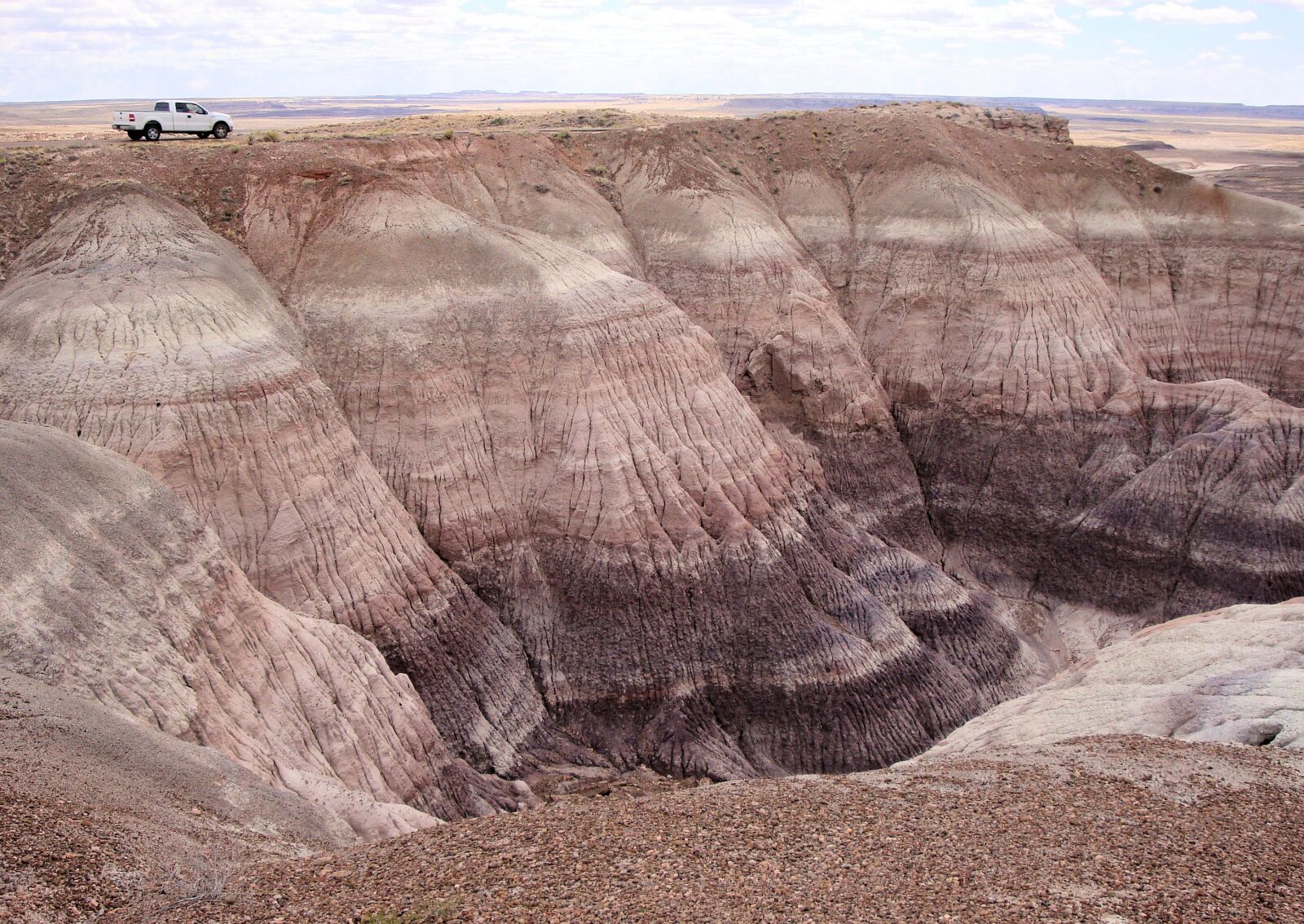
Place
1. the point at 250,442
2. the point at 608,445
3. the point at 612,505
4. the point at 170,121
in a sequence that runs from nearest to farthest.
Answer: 1. the point at 250,442
2. the point at 612,505
3. the point at 608,445
4. the point at 170,121

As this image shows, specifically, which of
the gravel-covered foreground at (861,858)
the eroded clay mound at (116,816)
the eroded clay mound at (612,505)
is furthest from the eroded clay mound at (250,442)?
the gravel-covered foreground at (861,858)

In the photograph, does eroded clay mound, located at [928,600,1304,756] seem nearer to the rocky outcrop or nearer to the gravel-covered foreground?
the gravel-covered foreground

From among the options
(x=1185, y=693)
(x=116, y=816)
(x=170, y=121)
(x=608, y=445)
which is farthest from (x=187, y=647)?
(x=170, y=121)

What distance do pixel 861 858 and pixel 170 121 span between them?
114 ft

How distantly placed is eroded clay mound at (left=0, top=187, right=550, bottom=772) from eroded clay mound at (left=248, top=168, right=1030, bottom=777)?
5.75 feet

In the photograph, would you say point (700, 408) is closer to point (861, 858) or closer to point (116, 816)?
point (861, 858)

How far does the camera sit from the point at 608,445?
968 inches

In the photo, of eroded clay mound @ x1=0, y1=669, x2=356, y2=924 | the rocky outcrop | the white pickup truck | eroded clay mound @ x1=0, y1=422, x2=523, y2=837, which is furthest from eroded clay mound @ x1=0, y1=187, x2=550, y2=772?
the white pickup truck

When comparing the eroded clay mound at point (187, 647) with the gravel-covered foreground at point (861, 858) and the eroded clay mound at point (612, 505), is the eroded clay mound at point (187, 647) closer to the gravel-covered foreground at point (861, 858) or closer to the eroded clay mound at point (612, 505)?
the gravel-covered foreground at point (861, 858)

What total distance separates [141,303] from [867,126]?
31995mm

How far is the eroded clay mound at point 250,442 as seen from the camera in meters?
19.6

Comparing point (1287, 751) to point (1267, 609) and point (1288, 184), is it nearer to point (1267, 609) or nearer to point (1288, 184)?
point (1267, 609)

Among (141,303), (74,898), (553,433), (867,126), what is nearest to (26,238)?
(141,303)

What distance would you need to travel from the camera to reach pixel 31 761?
10.4 m
